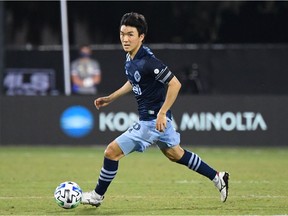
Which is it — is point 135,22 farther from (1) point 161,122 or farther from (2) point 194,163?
(2) point 194,163

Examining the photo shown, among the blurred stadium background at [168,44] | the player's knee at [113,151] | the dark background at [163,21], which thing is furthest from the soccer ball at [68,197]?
the dark background at [163,21]

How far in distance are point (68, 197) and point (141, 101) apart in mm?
1416

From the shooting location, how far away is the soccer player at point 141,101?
10.3 metres

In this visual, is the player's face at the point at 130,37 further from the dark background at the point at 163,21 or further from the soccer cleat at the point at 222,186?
the dark background at the point at 163,21

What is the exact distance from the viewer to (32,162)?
16.9 metres

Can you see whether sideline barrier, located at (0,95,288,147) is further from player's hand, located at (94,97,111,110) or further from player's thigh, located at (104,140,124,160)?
player's thigh, located at (104,140,124,160)

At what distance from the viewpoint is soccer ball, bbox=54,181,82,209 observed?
400 inches

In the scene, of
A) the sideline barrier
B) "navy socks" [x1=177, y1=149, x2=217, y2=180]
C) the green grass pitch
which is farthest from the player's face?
the sideline barrier

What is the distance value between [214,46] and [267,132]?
555cm

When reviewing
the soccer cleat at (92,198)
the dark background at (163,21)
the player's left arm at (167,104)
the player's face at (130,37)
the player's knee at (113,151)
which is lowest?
the dark background at (163,21)

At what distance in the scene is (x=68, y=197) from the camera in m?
10.2

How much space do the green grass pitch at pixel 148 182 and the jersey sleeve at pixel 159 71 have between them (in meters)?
1.50

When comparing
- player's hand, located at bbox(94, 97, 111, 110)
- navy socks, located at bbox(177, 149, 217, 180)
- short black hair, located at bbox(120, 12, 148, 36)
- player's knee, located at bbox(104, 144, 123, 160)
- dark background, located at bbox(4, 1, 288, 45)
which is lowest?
dark background, located at bbox(4, 1, 288, 45)

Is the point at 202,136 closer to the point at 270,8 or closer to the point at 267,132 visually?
the point at 267,132
